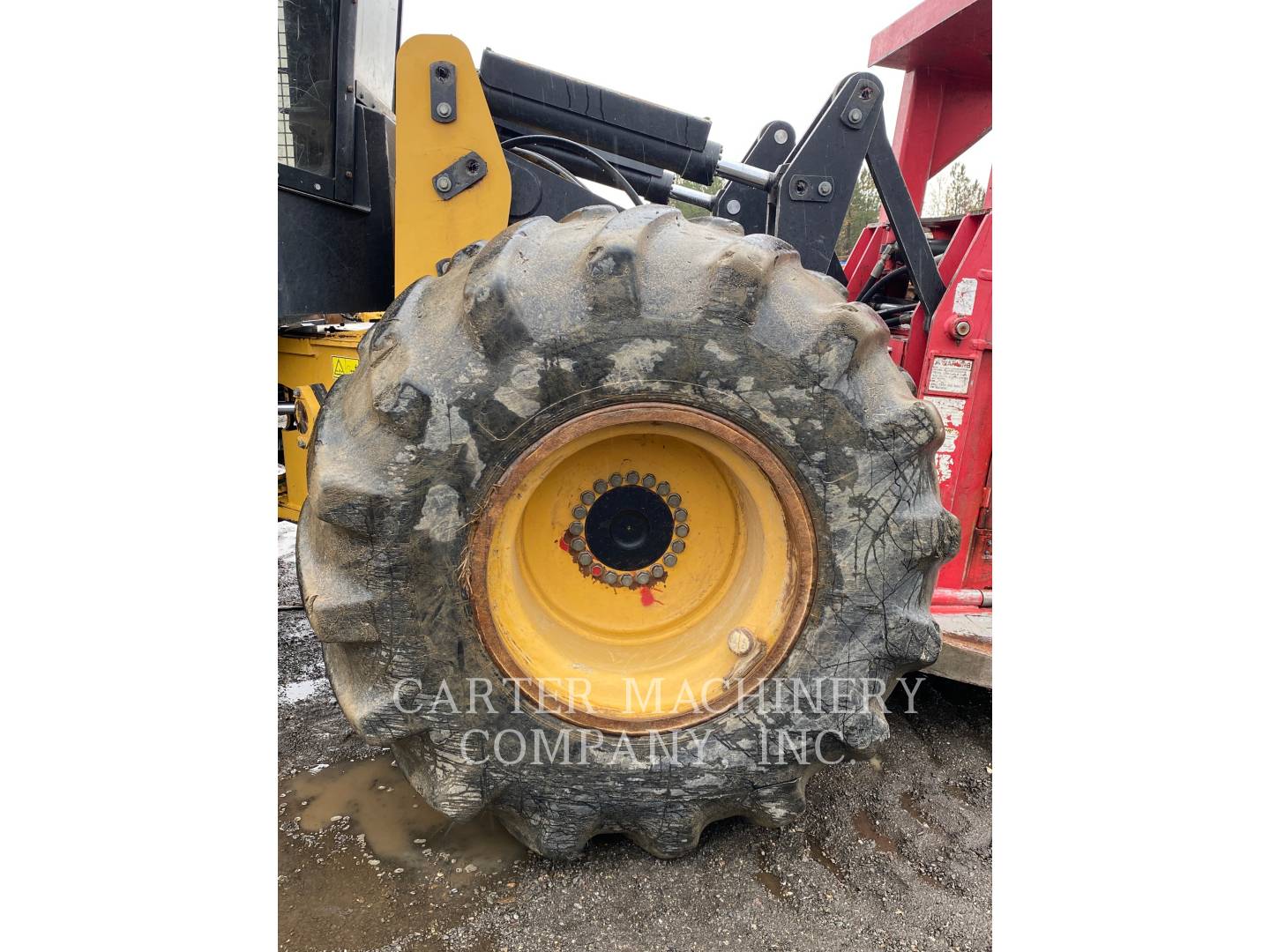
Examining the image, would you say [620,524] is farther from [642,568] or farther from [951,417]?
[951,417]

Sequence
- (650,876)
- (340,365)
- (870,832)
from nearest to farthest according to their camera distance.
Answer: (650,876) < (870,832) < (340,365)

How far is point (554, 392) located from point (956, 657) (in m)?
1.55

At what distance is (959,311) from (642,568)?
1374mm

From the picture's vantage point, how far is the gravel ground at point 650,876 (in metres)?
1.70

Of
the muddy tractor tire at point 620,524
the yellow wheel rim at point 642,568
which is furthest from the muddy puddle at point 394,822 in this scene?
the yellow wheel rim at point 642,568

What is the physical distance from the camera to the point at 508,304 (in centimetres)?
155

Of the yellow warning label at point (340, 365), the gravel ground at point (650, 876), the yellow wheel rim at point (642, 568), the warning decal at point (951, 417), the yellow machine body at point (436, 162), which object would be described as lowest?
the gravel ground at point (650, 876)

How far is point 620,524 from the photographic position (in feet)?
6.33

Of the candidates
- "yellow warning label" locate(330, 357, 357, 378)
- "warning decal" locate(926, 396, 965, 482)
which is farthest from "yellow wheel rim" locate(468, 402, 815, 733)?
"yellow warning label" locate(330, 357, 357, 378)

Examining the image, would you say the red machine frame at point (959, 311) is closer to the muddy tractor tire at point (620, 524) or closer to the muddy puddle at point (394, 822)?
the muddy tractor tire at point (620, 524)

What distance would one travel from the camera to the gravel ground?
1698 millimetres

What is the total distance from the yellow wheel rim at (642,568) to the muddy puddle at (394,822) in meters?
0.49

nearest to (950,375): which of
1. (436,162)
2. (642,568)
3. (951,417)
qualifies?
(951,417)

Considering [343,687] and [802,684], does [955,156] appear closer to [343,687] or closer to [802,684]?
[802,684]
